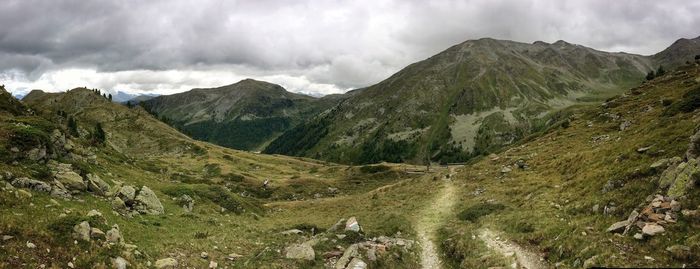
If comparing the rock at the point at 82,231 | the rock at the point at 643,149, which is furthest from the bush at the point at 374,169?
the rock at the point at 82,231

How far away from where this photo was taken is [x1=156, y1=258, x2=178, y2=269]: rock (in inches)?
788

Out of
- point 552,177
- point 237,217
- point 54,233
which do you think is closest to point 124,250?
point 54,233

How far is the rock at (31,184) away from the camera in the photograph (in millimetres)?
24094

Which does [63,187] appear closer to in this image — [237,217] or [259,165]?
[237,217]

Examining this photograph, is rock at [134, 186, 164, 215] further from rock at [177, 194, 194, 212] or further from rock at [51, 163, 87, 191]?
rock at [177, 194, 194, 212]

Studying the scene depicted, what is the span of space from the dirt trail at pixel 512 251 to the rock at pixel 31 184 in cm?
2861

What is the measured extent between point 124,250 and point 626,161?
3474 centimetres

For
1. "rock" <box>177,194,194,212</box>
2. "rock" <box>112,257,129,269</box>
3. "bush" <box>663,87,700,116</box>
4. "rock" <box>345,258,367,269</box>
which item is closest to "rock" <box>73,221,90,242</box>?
"rock" <box>112,257,129,269</box>

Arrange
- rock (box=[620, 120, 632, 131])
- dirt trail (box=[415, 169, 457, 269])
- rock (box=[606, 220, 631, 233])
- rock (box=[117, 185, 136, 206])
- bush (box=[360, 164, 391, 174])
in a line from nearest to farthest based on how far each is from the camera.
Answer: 1. rock (box=[606, 220, 631, 233])
2. dirt trail (box=[415, 169, 457, 269])
3. rock (box=[117, 185, 136, 206])
4. rock (box=[620, 120, 632, 131])
5. bush (box=[360, 164, 391, 174])

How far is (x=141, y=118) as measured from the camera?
541ft

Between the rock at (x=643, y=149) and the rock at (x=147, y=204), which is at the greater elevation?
the rock at (x=643, y=149)

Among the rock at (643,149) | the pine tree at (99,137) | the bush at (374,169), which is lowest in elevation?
the bush at (374,169)

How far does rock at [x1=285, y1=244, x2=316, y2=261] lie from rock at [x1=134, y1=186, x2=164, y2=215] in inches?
500

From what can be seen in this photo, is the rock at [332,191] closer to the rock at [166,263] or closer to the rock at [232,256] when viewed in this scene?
the rock at [232,256]
